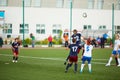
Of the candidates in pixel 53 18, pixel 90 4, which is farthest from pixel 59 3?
pixel 90 4

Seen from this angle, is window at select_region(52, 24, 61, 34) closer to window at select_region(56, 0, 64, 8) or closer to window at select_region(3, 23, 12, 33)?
window at select_region(56, 0, 64, 8)

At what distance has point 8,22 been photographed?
63.8m

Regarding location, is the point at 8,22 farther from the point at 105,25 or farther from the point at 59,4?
the point at 105,25

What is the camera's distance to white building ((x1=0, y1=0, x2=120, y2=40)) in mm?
63281

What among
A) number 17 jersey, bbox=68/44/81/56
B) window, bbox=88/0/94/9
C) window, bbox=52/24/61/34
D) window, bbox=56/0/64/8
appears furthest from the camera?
window, bbox=88/0/94/9

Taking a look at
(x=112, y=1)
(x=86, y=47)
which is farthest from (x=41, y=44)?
(x=86, y=47)

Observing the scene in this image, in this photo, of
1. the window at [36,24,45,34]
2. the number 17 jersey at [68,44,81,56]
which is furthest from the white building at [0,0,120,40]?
the number 17 jersey at [68,44,81,56]

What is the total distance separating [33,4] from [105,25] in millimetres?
13349

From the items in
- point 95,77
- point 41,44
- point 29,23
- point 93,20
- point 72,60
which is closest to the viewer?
point 95,77

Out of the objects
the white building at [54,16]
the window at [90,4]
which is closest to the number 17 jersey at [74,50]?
the white building at [54,16]

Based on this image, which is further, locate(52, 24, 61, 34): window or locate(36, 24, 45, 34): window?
locate(52, 24, 61, 34): window

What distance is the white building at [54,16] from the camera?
208 feet

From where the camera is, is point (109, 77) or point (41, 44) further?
point (41, 44)

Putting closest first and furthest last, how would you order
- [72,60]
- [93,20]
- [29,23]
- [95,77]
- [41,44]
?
[95,77], [72,60], [41,44], [29,23], [93,20]
